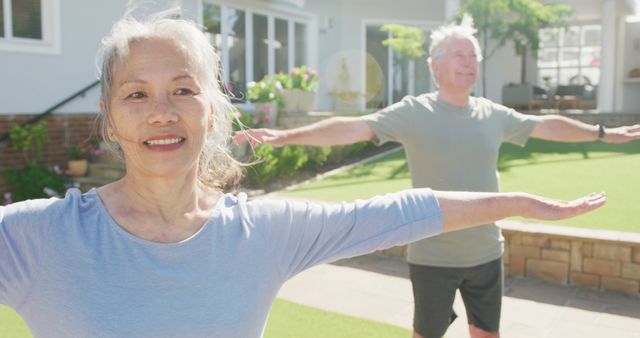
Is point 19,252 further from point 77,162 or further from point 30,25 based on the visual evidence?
point 30,25

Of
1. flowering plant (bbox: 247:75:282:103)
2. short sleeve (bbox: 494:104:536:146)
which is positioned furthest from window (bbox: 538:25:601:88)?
short sleeve (bbox: 494:104:536:146)

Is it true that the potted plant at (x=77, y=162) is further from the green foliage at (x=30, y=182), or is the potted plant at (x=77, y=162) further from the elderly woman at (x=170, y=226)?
the elderly woman at (x=170, y=226)

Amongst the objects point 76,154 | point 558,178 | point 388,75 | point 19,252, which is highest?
point 388,75

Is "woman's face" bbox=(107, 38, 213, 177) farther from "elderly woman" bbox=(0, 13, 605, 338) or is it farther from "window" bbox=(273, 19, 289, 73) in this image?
"window" bbox=(273, 19, 289, 73)

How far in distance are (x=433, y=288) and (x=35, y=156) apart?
7156mm

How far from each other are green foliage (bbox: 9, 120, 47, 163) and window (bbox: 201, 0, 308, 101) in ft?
13.4

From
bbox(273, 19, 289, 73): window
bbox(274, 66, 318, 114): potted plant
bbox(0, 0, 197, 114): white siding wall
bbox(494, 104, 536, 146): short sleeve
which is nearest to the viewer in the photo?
bbox(494, 104, 536, 146): short sleeve

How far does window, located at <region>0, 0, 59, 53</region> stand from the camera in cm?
818

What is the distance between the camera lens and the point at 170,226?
1.41 m

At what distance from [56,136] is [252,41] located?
539cm

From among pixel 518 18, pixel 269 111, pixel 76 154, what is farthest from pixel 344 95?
pixel 76 154

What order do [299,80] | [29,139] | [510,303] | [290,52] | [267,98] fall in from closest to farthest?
1. [510,303]
2. [29,139]
3. [267,98]
4. [299,80]
5. [290,52]

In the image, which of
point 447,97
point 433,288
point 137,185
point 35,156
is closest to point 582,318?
point 433,288

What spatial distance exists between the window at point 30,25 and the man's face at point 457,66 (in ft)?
23.1
